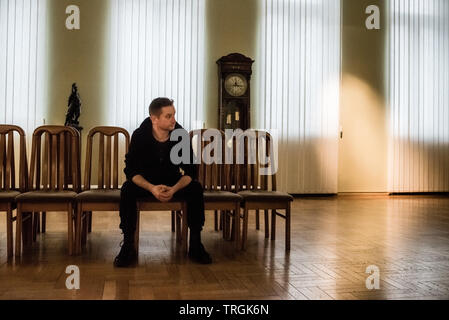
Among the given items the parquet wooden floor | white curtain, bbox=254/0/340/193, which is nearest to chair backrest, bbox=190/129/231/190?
the parquet wooden floor

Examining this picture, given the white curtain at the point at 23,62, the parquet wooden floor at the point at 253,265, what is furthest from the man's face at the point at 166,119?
the white curtain at the point at 23,62

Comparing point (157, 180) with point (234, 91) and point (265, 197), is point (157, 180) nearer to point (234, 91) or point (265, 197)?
point (265, 197)

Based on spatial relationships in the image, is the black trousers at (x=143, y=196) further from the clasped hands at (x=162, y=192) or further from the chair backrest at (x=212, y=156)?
the chair backrest at (x=212, y=156)

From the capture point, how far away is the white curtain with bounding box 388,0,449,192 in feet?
23.9

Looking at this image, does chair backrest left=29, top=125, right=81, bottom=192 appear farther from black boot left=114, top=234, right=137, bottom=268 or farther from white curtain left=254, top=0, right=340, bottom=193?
white curtain left=254, top=0, right=340, bottom=193

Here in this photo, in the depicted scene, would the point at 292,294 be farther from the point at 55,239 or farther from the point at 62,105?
the point at 62,105

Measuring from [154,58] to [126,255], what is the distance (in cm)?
429

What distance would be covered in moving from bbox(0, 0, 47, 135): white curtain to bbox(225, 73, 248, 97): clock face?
8.26 ft

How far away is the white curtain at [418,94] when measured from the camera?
23.9ft

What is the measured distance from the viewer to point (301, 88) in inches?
269

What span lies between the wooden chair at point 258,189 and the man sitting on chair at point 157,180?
0.44 meters

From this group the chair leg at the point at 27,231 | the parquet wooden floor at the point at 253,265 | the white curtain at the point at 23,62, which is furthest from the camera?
the white curtain at the point at 23,62

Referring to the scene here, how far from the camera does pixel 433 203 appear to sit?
A: 249 inches

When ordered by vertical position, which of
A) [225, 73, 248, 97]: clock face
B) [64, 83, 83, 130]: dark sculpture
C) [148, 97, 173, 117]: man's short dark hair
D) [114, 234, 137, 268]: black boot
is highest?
[225, 73, 248, 97]: clock face
